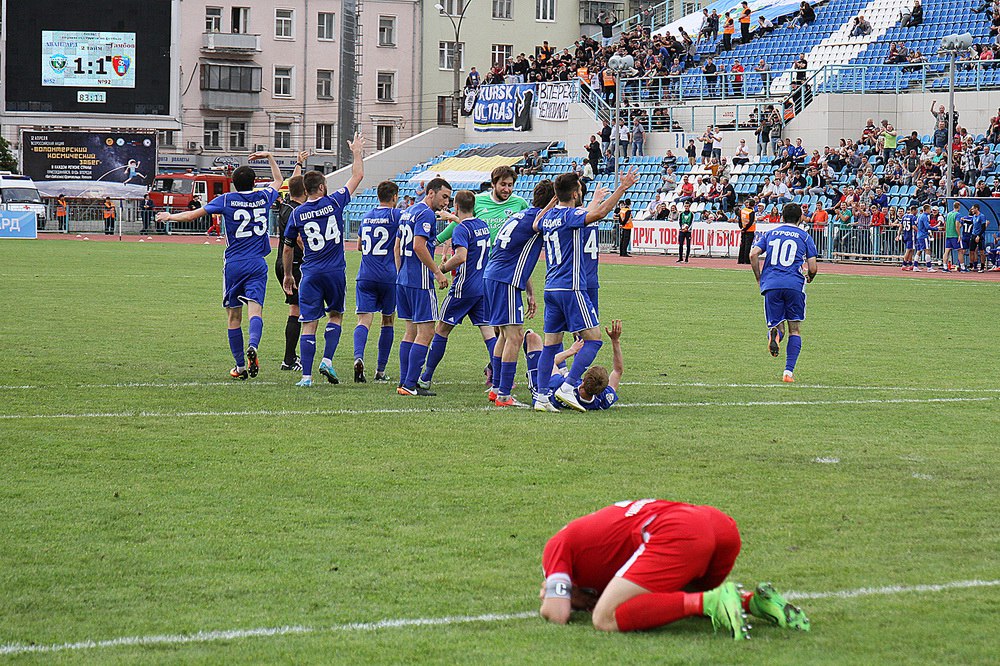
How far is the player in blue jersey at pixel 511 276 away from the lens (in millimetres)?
11133

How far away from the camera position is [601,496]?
299 inches

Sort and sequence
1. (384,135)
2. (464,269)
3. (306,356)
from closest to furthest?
(464,269) < (306,356) < (384,135)

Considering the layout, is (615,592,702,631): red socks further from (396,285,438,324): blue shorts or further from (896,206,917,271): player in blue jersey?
(896,206,917,271): player in blue jersey

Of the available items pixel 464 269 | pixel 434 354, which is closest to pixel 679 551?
pixel 464 269

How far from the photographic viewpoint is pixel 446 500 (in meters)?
7.48

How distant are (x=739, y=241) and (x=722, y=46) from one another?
577 inches

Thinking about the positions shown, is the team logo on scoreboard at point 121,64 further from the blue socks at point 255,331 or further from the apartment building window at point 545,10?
the blue socks at point 255,331

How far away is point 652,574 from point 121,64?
48217 mm

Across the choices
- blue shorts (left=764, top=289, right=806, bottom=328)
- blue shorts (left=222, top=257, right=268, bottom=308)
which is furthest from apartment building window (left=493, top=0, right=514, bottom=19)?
blue shorts (left=222, top=257, right=268, bottom=308)

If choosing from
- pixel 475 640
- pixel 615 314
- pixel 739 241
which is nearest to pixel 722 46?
pixel 739 241

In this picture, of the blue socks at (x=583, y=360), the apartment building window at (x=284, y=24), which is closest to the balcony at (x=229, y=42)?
the apartment building window at (x=284, y=24)

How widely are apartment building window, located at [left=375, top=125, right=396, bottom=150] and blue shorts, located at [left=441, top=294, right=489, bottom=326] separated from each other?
6917 cm

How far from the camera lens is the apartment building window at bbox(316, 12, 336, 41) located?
257ft

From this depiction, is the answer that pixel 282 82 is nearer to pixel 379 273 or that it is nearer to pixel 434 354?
pixel 379 273
